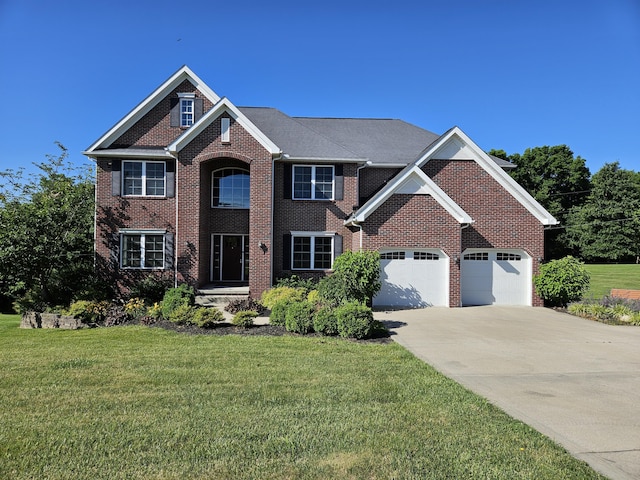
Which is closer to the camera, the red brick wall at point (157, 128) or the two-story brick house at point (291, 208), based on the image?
the two-story brick house at point (291, 208)

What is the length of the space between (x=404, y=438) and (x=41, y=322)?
1176cm

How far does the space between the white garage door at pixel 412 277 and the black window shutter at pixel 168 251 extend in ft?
27.9

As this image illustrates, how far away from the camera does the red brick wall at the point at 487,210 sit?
15.0 metres

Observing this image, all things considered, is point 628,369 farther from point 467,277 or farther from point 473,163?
point 473,163

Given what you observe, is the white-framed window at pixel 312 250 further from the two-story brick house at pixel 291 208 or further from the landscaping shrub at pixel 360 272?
the landscaping shrub at pixel 360 272

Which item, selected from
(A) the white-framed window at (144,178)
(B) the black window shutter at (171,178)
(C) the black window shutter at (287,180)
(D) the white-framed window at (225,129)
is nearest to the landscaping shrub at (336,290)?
(C) the black window shutter at (287,180)

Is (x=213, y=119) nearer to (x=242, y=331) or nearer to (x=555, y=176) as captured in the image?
(x=242, y=331)

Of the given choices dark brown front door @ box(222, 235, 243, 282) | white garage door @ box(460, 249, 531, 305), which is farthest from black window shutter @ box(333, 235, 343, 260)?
white garage door @ box(460, 249, 531, 305)

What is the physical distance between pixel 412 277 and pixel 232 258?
825 centimetres

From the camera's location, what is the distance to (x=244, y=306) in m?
13.2

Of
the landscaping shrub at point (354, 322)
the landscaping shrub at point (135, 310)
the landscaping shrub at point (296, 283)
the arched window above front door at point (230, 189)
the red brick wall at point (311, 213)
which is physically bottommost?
the landscaping shrub at point (135, 310)

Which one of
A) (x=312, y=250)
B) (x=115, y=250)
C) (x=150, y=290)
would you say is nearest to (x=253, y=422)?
(x=150, y=290)

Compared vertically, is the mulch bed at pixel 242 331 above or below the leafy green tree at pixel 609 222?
below

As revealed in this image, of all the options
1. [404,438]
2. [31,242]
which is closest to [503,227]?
[404,438]
